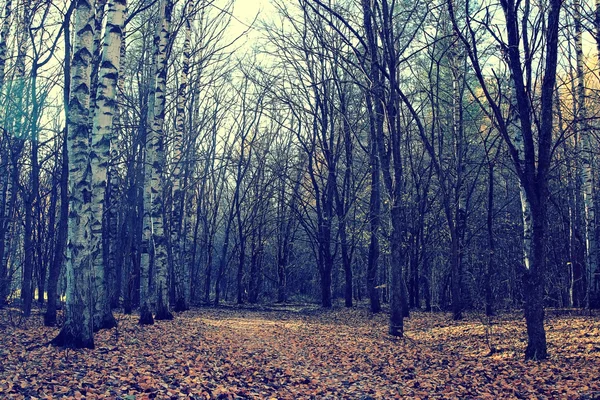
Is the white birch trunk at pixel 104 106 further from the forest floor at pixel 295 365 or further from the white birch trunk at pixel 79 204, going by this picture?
the forest floor at pixel 295 365

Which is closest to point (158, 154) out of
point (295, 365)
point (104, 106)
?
point (104, 106)

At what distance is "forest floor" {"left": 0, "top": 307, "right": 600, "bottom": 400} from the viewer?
631 cm

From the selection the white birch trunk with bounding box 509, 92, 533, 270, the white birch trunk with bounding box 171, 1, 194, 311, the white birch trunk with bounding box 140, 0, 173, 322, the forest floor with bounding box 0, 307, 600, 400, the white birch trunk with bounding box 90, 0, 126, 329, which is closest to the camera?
the forest floor with bounding box 0, 307, 600, 400

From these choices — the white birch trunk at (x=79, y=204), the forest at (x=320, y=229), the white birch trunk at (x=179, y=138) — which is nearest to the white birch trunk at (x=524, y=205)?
the forest at (x=320, y=229)

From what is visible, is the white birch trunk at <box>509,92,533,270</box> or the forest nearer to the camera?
the forest

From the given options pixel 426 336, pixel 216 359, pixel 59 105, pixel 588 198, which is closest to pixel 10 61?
pixel 59 105

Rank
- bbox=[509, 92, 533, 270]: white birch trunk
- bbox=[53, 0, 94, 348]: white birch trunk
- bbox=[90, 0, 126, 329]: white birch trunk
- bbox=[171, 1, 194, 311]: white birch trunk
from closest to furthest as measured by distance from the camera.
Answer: bbox=[53, 0, 94, 348]: white birch trunk, bbox=[90, 0, 126, 329]: white birch trunk, bbox=[509, 92, 533, 270]: white birch trunk, bbox=[171, 1, 194, 311]: white birch trunk

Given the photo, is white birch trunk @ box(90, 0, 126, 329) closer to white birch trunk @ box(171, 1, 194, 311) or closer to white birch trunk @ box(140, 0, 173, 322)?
white birch trunk @ box(140, 0, 173, 322)

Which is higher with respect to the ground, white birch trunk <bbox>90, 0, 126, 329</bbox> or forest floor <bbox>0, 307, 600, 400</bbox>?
white birch trunk <bbox>90, 0, 126, 329</bbox>

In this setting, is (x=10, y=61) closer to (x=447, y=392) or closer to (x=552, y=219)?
(x=447, y=392)

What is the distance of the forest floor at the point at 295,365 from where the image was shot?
20.7 ft

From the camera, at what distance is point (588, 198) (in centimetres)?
1584

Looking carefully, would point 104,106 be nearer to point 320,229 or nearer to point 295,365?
point 295,365

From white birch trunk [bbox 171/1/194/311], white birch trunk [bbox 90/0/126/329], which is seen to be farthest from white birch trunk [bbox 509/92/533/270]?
white birch trunk [bbox 171/1/194/311]
